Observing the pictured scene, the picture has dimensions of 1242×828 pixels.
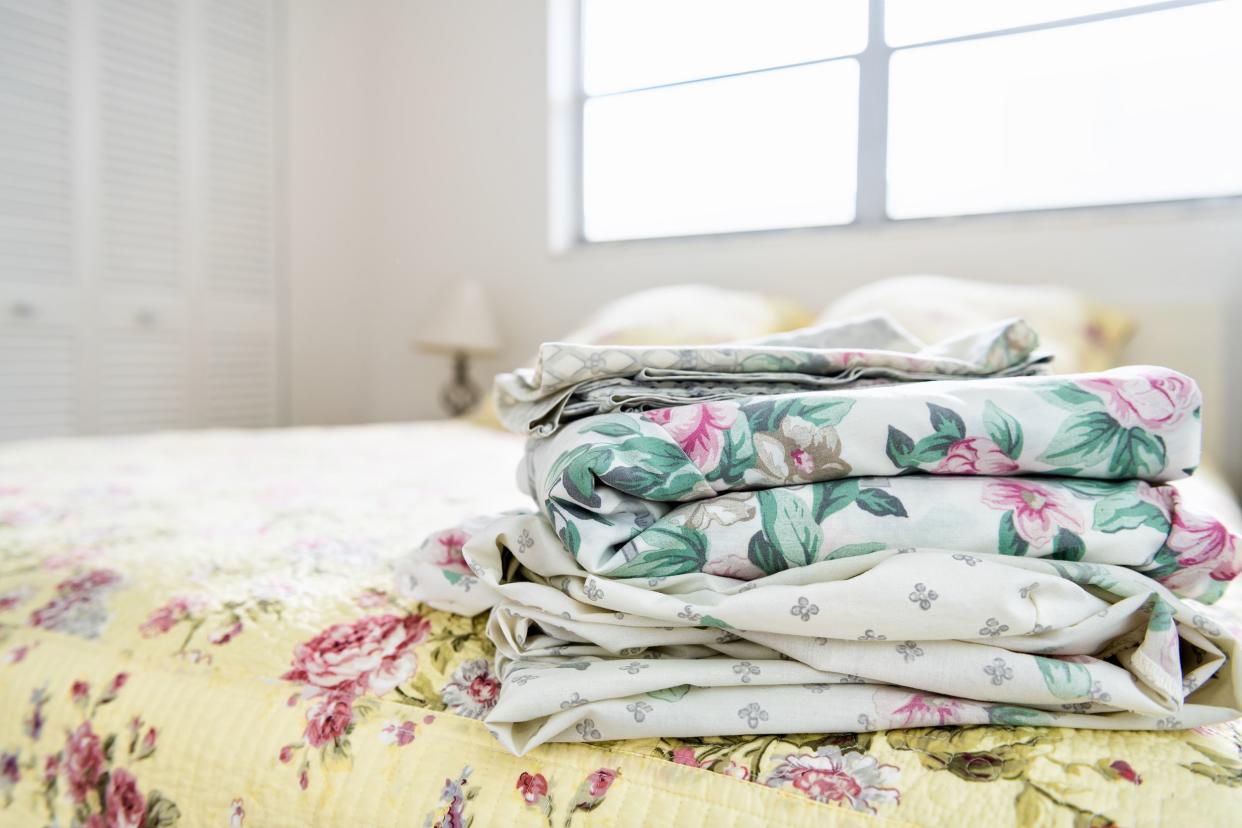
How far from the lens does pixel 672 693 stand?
455mm

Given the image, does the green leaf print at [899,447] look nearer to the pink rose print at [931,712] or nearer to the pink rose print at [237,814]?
the pink rose print at [931,712]

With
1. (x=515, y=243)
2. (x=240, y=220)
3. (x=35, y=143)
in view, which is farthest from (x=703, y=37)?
(x=35, y=143)

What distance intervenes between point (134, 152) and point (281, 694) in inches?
94.3

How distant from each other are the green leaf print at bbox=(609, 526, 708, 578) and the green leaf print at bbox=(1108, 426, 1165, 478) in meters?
Result: 0.26

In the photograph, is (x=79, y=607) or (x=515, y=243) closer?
(x=79, y=607)

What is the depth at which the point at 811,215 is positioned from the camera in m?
2.30

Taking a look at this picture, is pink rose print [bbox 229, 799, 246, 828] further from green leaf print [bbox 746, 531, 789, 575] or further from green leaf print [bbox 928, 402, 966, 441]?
green leaf print [bbox 928, 402, 966, 441]

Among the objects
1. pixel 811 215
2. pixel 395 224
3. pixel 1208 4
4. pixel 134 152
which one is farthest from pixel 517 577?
pixel 395 224

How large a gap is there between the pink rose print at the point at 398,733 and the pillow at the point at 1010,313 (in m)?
1.29

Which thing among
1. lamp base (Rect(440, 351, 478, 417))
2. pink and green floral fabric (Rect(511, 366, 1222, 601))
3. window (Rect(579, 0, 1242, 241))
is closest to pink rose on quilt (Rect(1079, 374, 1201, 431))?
pink and green floral fabric (Rect(511, 366, 1222, 601))

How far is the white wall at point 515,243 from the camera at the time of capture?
1.76 metres

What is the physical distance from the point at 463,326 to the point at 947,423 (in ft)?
7.12

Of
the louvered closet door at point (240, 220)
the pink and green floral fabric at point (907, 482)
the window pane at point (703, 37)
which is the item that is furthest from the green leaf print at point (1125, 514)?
the louvered closet door at point (240, 220)

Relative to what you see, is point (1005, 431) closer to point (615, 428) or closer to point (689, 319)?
point (615, 428)
